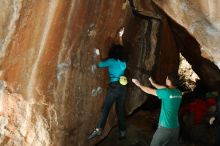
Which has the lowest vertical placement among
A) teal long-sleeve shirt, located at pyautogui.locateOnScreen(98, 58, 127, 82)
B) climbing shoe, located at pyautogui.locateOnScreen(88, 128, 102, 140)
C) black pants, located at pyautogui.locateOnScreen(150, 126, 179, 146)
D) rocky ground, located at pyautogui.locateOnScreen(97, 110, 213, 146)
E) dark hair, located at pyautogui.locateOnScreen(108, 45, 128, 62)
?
rocky ground, located at pyautogui.locateOnScreen(97, 110, 213, 146)

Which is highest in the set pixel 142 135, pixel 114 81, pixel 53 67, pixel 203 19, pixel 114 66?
pixel 203 19

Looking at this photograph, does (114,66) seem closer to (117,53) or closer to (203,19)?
(117,53)

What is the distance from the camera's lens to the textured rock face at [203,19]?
9.47 meters

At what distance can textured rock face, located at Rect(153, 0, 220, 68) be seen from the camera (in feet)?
31.1

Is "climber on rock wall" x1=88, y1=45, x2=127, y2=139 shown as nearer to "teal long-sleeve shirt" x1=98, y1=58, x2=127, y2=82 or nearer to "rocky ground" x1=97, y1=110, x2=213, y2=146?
"teal long-sleeve shirt" x1=98, y1=58, x2=127, y2=82

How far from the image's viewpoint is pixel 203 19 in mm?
9625

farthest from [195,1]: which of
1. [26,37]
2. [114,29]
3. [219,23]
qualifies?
[26,37]

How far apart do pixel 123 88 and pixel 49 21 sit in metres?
1.92

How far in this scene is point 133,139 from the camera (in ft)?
39.8

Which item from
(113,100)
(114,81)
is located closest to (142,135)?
(113,100)

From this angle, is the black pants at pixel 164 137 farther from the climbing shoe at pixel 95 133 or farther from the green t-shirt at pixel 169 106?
the climbing shoe at pixel 95 133

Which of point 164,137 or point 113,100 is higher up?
point 113,100

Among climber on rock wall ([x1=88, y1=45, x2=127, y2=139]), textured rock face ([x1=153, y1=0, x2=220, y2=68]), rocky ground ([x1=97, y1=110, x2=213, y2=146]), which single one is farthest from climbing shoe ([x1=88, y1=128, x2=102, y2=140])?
textured rock face ([x1=153, y1=0, x2=220, y2=68])

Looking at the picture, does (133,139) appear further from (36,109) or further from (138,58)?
(36,109)
